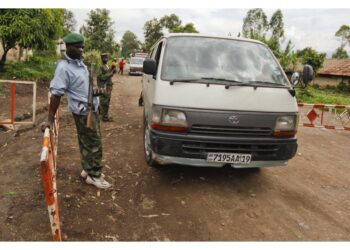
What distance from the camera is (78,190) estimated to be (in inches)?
165

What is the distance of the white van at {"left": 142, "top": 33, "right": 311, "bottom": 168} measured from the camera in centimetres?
388

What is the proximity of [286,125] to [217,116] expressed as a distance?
0.93 m

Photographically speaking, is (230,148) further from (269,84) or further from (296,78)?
(296,78)

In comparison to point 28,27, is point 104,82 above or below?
below

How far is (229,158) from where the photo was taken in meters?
4.00

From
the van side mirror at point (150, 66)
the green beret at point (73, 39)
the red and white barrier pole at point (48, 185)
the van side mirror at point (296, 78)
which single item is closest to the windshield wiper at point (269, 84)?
the van side mirror at point (296, 78)

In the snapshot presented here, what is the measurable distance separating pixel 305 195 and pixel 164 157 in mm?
2060

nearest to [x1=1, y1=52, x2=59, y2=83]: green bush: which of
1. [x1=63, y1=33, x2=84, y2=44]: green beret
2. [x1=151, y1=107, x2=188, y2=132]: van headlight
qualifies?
[x1=63, y1=33, x2=84, y2=44]: green beret

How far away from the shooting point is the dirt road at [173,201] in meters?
3.35

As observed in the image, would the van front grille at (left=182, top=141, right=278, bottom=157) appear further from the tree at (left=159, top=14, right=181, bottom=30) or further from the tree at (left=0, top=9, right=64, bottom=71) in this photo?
the tree at (left=159, top=14, right=181, bottom=30)

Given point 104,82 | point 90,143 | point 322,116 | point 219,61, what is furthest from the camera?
point 322,116

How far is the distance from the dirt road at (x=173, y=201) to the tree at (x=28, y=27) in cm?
792

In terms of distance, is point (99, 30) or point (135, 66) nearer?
point (135, 66)

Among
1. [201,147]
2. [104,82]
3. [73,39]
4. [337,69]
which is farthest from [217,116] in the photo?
[337,69]
